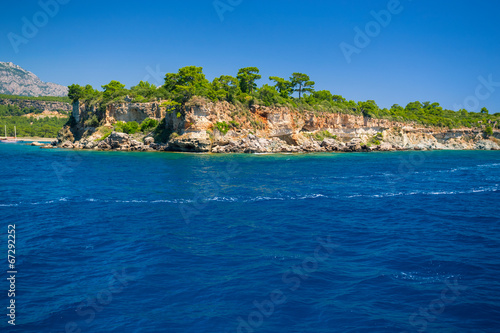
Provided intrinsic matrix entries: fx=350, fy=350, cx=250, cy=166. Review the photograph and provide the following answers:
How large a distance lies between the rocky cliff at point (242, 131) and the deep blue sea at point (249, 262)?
44.6 metres

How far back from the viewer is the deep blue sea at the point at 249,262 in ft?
31.6

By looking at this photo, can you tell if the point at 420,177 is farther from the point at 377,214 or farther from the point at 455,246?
Answer: the point at 455,246

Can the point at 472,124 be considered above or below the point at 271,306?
above

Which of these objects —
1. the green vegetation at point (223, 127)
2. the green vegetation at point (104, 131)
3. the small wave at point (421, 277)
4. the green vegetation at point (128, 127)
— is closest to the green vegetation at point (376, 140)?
the green vegetation at point (223, 127)

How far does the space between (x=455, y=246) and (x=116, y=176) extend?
3042 centimetres

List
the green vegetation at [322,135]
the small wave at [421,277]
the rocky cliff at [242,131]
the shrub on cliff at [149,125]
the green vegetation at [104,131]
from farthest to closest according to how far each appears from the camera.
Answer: the green vegetation at [322,135] → the green vegetation at [104,131] → the shrub on cliff at [149,125] → the rocky cliff at [242,131] → the small wave at [421,277]

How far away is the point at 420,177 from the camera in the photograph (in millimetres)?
40188

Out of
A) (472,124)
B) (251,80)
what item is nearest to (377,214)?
(251,80)
